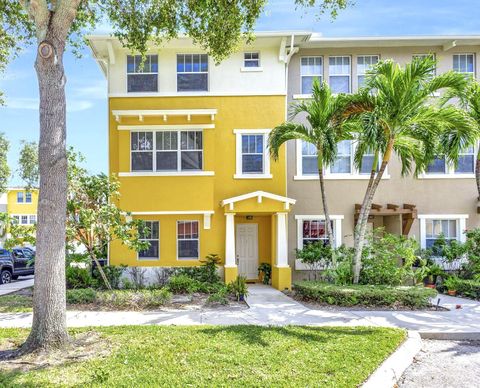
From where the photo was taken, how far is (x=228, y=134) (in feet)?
51.2

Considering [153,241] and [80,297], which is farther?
[153,241]

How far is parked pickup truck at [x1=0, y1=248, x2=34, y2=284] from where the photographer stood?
1938 cm

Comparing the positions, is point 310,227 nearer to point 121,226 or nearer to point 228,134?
point 228,134

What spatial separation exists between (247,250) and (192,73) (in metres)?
6.83

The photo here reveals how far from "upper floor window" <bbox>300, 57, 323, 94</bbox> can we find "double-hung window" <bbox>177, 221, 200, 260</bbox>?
257 inches

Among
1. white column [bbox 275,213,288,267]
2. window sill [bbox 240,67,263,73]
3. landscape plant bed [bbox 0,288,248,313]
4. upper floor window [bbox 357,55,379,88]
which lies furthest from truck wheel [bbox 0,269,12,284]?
upper floor window [bbox 357,55,379,88]

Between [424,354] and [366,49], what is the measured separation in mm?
12150

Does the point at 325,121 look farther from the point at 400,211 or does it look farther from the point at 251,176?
the point at 400,211

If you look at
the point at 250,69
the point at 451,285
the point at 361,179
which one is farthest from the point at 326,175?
the point at 451,285

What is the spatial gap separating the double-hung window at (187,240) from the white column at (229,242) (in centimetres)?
128

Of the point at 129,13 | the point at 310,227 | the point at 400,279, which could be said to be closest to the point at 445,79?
the point at 400,279

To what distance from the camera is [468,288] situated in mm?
13031

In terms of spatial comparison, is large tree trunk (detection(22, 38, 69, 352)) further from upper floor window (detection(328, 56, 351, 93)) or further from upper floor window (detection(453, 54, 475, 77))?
upper floor window (detection(453, 54, 475, 77))

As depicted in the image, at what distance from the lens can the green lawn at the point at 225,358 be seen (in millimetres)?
5504
